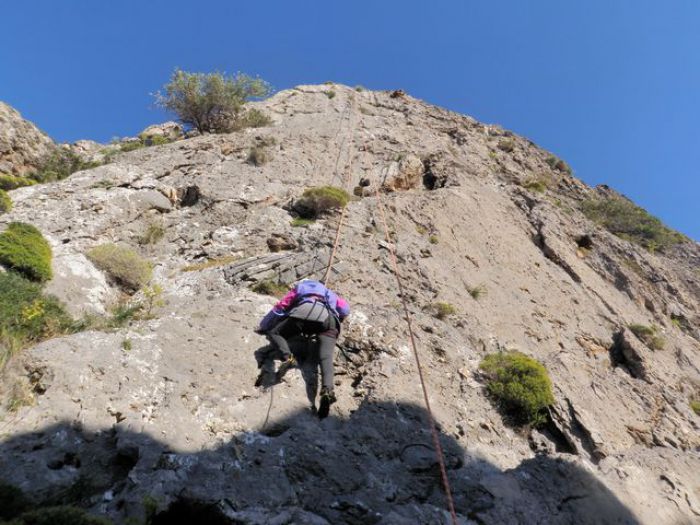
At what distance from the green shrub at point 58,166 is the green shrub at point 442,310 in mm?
12922

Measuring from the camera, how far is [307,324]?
23.8 feet

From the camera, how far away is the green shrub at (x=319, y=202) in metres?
12.5

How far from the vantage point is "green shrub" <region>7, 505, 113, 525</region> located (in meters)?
3.44

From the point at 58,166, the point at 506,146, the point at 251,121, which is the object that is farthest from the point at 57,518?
the point at 506,146

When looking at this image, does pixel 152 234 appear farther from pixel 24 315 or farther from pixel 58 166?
pixel 58 166

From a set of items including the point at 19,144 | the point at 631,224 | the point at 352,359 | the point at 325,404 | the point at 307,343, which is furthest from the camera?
the point at 631,224

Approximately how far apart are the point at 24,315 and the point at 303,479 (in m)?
4.95

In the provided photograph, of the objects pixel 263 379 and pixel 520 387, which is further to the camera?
pixel 520 387

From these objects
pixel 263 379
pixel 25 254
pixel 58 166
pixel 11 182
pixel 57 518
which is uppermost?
pixel 58 166

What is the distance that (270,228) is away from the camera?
38.4 feet

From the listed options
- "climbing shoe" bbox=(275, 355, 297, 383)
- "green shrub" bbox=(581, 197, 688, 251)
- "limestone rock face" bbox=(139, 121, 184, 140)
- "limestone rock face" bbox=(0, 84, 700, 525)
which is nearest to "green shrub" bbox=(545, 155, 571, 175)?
"green shrub" bbox=(581, 197, 688, 251)

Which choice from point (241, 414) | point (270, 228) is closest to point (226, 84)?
point (270, 228)

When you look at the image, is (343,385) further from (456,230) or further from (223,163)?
(223,163)

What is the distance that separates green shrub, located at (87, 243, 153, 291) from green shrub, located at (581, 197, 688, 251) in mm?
21184
